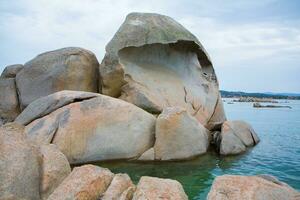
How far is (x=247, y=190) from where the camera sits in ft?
18.6

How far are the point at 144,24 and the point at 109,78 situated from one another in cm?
297

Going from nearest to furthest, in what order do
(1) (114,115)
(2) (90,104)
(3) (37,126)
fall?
(3) (37,126) → (1) (114,115) → (2) (90,104)

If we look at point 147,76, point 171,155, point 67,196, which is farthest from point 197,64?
point 67,196

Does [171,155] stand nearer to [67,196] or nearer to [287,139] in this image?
[67,196]

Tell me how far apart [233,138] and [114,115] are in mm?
4978

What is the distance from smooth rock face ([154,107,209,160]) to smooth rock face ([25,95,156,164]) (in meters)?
0.52

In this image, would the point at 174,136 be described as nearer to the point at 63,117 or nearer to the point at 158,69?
the point at 63,117

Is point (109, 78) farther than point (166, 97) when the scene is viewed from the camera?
No

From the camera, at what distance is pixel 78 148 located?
11477 millimetres

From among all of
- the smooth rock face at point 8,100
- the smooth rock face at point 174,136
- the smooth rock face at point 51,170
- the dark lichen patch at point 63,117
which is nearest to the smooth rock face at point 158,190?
the smooth rock face at point 51,170

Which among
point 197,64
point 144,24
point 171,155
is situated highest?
point 144,24

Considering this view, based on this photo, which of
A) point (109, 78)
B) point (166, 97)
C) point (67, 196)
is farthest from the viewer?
point (166, 97)

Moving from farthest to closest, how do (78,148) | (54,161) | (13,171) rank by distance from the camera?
1. (78,148)
2. (54,161)
3. (13,171)

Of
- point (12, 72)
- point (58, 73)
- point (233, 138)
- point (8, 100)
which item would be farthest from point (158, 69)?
point (8, 100)
